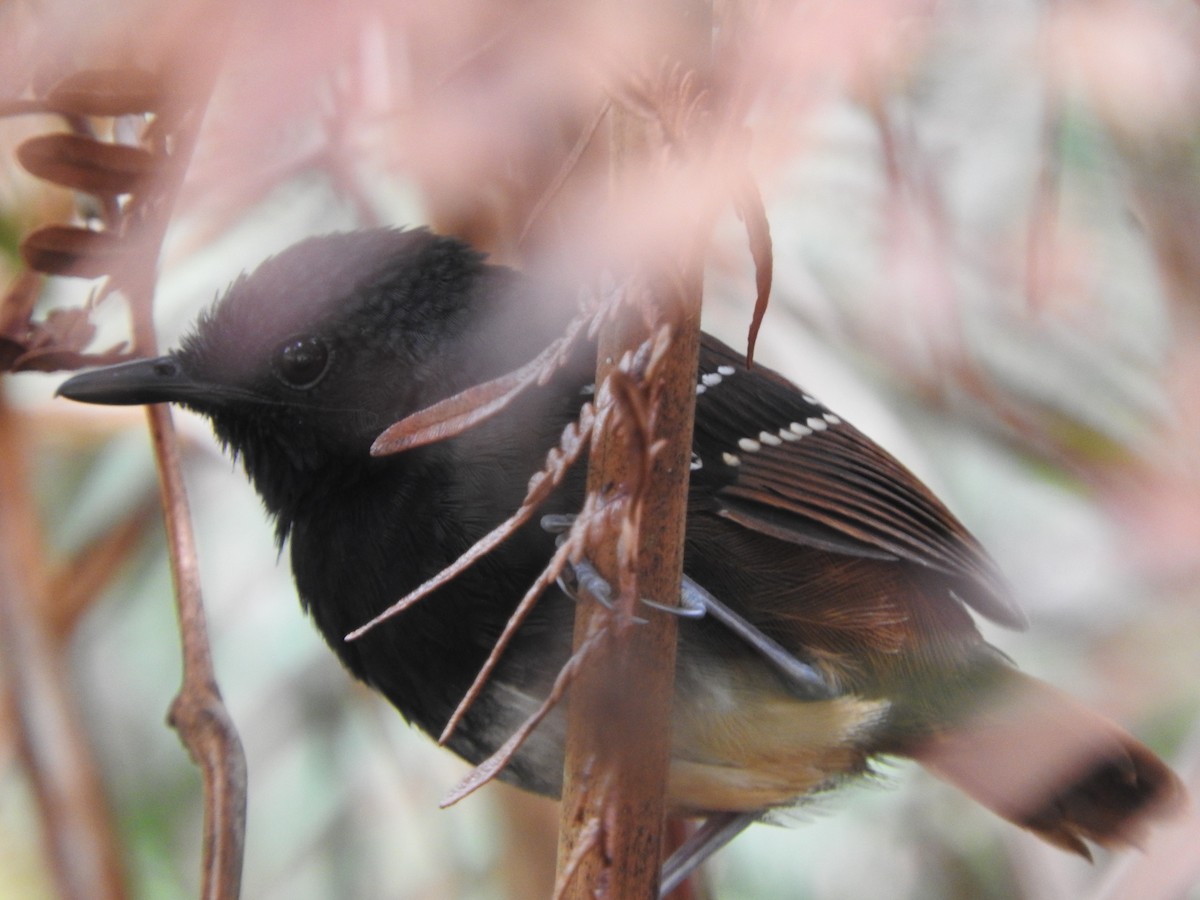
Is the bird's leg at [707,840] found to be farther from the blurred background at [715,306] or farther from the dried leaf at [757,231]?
the dried leaf at [757,231]

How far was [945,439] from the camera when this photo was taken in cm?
368

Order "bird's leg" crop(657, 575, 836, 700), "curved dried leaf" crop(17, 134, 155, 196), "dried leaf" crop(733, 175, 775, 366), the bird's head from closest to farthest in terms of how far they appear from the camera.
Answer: "dried leaf" crop(733, 175, 775, 366) < "curved dried leaf" crop(17, 134, 155, 196) < "bird's leg" crop(657, 575, 836, 700) < the bird's head

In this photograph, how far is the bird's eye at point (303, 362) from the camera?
2561 mm

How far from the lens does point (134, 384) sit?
8.05ft

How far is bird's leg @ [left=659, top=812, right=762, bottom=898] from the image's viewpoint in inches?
112

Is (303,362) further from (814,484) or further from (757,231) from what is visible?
(757,231)

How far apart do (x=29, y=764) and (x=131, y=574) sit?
3.95 ft

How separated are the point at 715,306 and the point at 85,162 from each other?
73.8 inches

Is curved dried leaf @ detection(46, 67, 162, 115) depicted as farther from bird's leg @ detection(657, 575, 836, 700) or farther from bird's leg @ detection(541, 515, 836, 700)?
bird's leg @ detection(657, 575, 836, 700)

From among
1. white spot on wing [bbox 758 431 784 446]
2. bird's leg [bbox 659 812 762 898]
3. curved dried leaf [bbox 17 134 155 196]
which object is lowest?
bird's leg [bbox 659 812 762 898]

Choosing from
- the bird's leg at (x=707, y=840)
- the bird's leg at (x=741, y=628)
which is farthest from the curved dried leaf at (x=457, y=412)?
the bird's leg at (x=707, y=840)

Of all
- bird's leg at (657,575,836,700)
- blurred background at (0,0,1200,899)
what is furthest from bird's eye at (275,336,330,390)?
bird's leg at (657,575,836,700)

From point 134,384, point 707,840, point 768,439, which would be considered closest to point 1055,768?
point 707,840

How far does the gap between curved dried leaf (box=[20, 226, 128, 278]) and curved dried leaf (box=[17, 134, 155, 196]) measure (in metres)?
0.09
